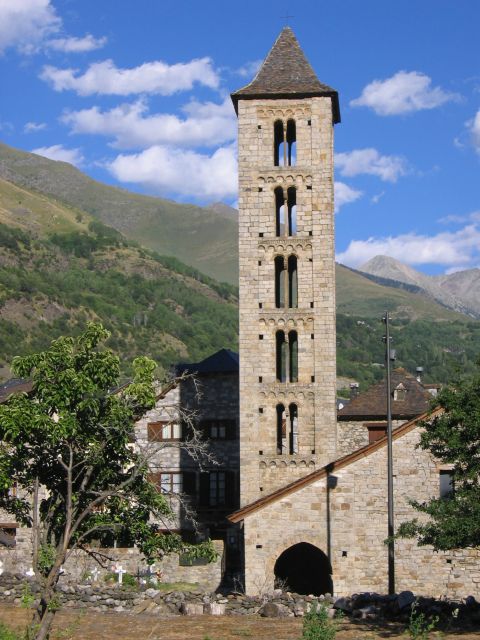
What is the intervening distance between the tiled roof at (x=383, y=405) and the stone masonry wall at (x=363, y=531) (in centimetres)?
1433

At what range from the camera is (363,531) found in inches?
1270

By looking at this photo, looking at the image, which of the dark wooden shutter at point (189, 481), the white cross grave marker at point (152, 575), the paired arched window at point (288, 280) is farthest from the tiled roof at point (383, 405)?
the white cross grave marker at point (152, 575)

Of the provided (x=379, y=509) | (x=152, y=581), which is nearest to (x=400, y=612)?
(x=379, y=509)

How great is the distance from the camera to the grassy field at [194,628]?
24188 millimetres

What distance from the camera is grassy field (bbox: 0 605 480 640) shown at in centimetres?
2419

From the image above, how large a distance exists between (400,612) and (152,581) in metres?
11.0

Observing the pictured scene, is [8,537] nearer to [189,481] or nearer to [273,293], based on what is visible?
[189,481]

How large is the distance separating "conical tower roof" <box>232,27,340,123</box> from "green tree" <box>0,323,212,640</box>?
71.9ft

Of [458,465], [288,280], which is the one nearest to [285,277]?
[288,280]

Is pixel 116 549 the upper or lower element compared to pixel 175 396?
lower

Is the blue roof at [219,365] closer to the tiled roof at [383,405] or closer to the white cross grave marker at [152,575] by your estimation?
the tiled roof at [383,405]

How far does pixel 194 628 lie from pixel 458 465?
27.5ft

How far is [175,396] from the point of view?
45594 millimetres

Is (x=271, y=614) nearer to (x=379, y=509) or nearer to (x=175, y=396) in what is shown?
(x=379, y=509)
